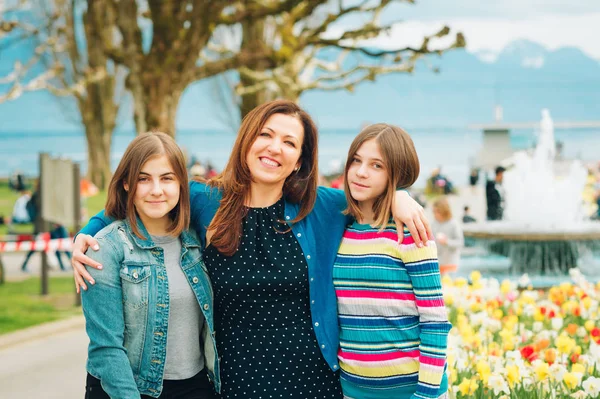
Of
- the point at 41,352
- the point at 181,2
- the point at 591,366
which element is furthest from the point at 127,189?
the point at 181,2

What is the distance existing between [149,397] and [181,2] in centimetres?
976

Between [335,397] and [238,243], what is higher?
[238,243]

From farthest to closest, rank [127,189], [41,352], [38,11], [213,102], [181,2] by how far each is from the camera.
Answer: [213,102] → [38,11] → [181,2] → [41,352] → [127,189]

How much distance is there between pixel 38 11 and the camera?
32594 millimetres

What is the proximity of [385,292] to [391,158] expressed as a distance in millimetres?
511

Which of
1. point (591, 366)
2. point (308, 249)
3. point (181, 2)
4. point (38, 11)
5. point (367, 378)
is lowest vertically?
point (591, 366)

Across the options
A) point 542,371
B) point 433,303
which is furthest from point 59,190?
point 433,303

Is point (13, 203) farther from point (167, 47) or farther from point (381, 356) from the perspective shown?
point (381, 356)

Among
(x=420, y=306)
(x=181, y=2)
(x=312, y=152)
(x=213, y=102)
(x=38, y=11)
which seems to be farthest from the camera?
(x=213, y=102)

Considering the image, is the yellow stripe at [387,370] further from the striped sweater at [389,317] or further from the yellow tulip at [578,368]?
the yellow tulip at [578,368]

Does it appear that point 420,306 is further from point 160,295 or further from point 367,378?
point 160,295

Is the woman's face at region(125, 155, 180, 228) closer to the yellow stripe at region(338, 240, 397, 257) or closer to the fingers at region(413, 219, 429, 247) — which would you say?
the yellow stripe at region(338, 240, 397, 257)

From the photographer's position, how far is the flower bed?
11.4ft

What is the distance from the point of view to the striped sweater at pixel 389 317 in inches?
105
